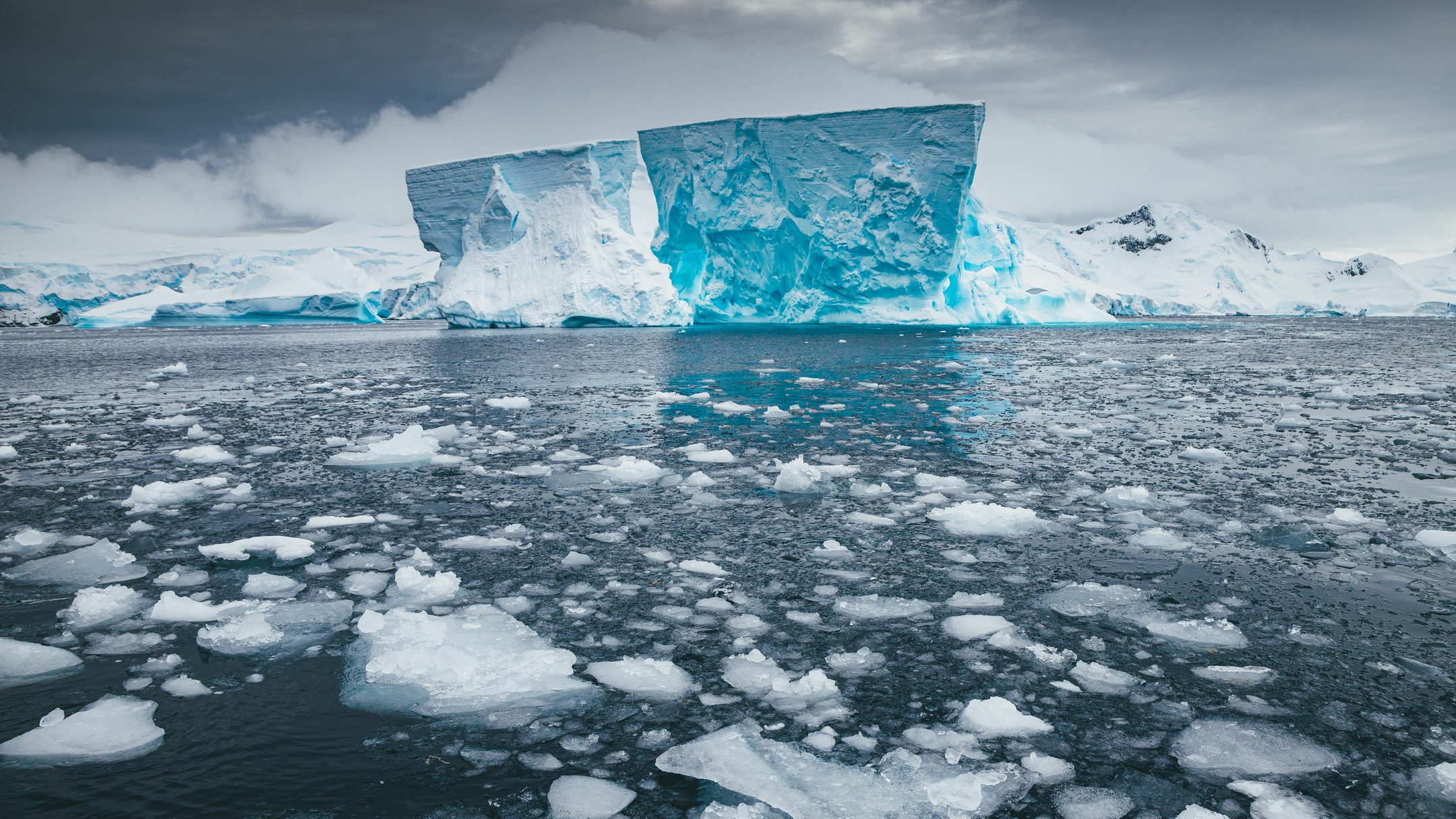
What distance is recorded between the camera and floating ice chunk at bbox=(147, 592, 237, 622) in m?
2.58

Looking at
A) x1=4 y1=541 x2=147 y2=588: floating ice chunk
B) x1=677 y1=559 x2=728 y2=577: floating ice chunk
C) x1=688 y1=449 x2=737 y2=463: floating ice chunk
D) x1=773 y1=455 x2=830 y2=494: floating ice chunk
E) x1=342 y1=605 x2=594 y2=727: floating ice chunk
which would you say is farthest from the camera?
x1=688 y1=449 x2=737 y2=463: floating ice chunk

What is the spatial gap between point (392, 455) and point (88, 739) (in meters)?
3.38

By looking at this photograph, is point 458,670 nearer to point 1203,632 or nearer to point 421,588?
point 421,588

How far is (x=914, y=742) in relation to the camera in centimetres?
188

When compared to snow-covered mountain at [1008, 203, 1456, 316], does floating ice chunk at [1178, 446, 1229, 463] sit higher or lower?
lower

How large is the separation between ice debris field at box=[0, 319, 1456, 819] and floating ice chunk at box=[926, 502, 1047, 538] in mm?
24

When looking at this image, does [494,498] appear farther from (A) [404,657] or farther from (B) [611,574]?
(A) [404,657]

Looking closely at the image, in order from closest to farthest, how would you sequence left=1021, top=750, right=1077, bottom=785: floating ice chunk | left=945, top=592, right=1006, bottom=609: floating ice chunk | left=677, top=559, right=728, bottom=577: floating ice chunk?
1. left=1021, top=750, right=1077, bottom=785: floating ice chunk
2. left=945, top=592, right=1006, bottom=609: floating ice chunk
3. left=677, top=559, right=728, bottom=577: floating ice chunk

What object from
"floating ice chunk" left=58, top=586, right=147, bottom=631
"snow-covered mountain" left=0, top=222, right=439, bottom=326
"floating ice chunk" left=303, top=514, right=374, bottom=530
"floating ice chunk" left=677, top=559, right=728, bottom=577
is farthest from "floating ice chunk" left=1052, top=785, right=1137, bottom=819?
"snow-covered mountain" left=0, top=222, right=439, bottom=326

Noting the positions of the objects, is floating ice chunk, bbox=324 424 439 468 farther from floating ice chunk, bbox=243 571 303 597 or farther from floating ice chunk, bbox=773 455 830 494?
floating ice chunk, bbox=773 455 830 494

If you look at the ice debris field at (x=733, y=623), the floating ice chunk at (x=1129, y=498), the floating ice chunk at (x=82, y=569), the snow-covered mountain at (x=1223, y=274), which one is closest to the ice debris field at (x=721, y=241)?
the ice debris field at (x=733, y=623)

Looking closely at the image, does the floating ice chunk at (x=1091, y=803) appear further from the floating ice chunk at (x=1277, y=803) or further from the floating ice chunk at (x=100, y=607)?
the floating ice chunk at (x=100, y=607)

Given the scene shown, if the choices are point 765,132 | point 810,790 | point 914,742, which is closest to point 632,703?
point 810,790

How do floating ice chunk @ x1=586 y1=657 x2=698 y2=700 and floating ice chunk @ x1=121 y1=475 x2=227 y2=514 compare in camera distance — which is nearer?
floating ice chunk @ x1=586 y1=657 x2=698 y2=700
